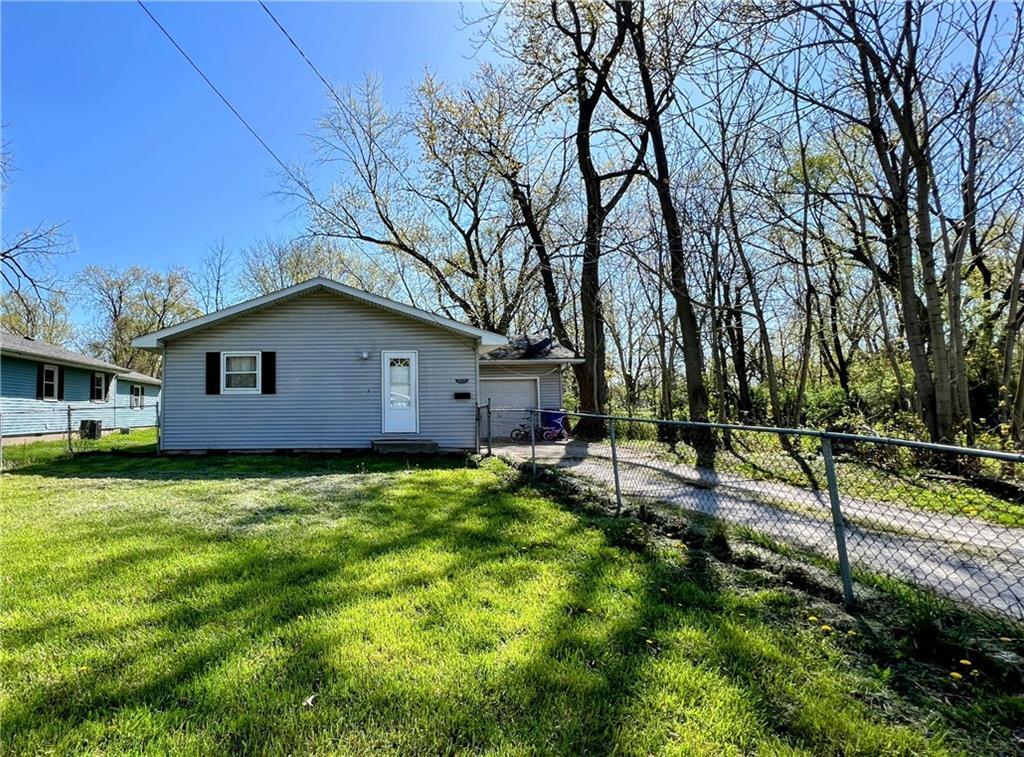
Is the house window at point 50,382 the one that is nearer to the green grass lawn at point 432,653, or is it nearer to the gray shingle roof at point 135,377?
the gray shingle roof at point 135,377

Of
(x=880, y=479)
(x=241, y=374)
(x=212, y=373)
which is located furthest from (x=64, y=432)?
(x=880, y=479)

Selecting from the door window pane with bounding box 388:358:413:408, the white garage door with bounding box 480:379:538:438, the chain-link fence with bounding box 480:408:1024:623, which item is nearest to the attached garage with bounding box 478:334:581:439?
the white garage door with bounding box 480:379:538:438

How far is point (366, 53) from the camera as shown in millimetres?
9117

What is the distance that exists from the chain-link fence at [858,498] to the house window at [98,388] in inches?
794

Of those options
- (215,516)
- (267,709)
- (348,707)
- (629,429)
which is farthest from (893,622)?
(629,429)

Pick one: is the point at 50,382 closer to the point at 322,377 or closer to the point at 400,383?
the point at 322,377

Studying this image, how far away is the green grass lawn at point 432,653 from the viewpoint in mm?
1781

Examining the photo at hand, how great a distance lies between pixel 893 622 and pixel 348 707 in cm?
279

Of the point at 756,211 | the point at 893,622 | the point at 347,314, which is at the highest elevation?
the point at 756,211

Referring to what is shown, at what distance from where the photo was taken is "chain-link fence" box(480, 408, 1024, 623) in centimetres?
300

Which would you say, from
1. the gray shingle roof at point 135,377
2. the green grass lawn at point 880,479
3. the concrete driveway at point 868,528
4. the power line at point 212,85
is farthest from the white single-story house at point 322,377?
the gray shingle roof at point 135,377

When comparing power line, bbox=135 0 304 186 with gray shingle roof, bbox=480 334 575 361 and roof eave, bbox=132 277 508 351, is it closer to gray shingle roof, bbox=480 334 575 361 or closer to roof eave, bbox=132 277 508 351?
roof eave, bbox=132 277 508 351

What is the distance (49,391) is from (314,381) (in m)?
12.8

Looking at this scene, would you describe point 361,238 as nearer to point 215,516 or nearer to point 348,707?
point 215,516
